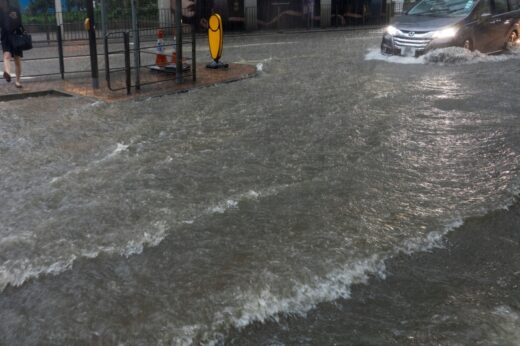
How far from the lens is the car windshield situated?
44.5ft

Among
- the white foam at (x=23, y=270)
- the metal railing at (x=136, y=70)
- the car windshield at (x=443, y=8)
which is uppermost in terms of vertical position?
the car windshield at (x=443, y=8)

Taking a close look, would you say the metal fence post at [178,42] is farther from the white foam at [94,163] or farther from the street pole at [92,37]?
the white foam at [94,163]

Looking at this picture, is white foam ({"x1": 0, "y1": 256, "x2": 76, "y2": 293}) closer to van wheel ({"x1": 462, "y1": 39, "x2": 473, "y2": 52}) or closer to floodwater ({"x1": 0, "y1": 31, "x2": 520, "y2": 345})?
floodwater ({"x1": 0, "y1": 31, "x2": 520, "y2": 345})

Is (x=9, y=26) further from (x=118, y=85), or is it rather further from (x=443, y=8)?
(x=443, y=8)

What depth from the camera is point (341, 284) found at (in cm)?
385

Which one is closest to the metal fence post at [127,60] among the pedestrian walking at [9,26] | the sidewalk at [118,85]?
the sidewalk at [118,85]

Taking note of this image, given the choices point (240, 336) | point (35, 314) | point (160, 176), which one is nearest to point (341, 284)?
point (240, 336)

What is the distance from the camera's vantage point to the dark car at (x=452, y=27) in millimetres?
13055

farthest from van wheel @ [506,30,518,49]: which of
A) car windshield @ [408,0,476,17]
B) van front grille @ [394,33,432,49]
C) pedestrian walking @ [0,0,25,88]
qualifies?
pedestrian walking @ [0,0,25,88]

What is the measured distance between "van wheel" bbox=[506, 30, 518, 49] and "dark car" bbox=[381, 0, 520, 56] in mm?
80

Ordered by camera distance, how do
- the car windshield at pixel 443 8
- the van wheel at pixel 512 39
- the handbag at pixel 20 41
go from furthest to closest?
the van wheel at pixel 512 39
the car windshield at pixel 443 8
the handbag at pixel 20 41

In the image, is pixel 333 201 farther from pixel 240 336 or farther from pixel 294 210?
pixel 240 336

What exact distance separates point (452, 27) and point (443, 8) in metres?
1.19

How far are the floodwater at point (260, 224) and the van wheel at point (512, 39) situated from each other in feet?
22.8
